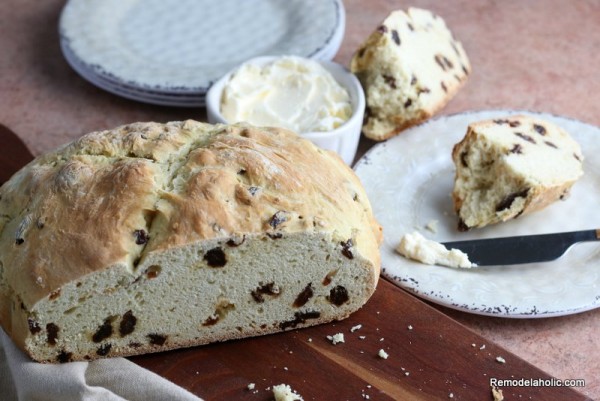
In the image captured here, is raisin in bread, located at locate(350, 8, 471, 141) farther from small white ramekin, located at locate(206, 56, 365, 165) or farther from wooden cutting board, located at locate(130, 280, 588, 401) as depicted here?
wooden cutting board, located at locate(130, 280, 588, 401)

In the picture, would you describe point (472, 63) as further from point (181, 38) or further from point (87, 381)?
point (87, 381)

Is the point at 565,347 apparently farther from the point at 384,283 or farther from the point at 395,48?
the point at 395,48

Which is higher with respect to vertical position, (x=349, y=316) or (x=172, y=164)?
(x=172, y=164)

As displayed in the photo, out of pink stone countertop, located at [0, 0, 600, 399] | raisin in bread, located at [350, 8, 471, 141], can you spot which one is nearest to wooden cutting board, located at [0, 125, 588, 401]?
raisin in bread, located at [350, 8, 471, 141]

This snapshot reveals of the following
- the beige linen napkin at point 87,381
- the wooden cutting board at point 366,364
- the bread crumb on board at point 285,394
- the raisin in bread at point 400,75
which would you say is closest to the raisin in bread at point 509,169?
the raisin in bread at point 400,75

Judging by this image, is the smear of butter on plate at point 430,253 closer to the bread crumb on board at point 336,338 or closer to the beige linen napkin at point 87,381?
the bread crumb on board at point 336,338

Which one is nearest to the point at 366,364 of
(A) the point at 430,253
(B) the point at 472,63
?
(A) the point at 430,253

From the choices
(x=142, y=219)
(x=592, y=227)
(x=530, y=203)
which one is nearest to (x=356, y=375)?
(x=142, y=219)

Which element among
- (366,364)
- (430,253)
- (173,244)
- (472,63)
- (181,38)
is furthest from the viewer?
(472,63)
